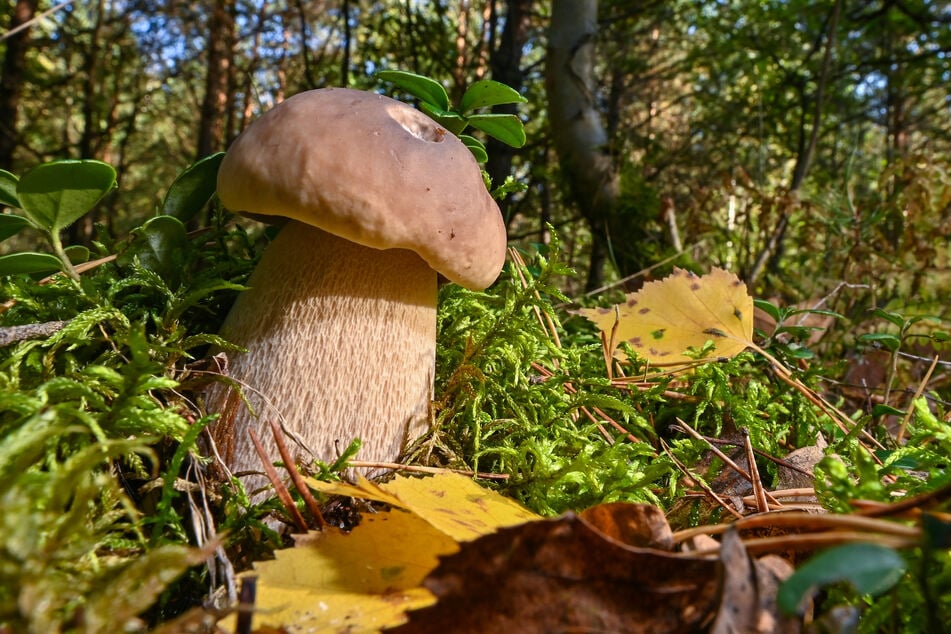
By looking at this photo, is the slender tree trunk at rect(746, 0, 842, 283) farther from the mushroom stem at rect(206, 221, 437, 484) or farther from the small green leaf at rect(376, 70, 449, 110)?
the mushroom stem at rect(206, 221, 437, 484)

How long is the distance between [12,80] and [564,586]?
6.53 meters

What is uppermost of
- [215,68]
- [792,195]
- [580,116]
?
[215,68]

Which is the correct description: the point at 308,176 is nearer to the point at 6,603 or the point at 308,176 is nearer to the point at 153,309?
the point at 153,309

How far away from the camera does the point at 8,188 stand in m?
1.06

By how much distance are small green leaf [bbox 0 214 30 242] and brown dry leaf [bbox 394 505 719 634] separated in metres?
1.02

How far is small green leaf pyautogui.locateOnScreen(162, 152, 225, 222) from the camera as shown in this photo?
1.26 meters

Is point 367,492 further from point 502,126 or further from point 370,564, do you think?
point 502,126

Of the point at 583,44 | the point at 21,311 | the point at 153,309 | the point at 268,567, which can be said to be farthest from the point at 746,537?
the point at 583,44

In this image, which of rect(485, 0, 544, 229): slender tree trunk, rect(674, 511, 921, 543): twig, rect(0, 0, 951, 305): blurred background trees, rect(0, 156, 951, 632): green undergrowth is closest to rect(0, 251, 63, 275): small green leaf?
rect(0, 156, 951, 632): green undergrowth

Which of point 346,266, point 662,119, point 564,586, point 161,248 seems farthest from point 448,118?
point 662,119

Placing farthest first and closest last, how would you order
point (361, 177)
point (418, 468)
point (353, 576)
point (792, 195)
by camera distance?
point (792, 195), point (418, 468), point (361, 177), point (353, 576)

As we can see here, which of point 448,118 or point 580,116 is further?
point 580,116

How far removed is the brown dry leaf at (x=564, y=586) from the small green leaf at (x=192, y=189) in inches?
41.0

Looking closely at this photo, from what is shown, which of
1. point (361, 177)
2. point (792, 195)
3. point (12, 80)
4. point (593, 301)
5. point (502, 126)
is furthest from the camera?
point (12, 80)
